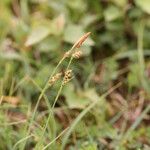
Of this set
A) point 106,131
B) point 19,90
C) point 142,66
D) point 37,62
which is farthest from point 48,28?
point 106,131

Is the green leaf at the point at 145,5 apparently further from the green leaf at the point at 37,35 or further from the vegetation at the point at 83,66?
the green leaf at the point at 37,35

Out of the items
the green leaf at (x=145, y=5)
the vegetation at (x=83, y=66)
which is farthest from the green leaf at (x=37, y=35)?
the green leaf at (x=145, y=5)

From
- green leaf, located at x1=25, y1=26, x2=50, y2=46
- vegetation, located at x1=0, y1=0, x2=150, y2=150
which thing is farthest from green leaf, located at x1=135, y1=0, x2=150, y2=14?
green leaf, located at x1=25, y1=26, x2=50, y2=46

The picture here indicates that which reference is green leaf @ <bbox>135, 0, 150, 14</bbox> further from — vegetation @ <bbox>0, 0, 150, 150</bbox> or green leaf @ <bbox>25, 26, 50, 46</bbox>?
green leaf @ <bbox>25, 26, 50, 46</bbox>

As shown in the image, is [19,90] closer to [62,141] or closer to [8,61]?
[8,61]

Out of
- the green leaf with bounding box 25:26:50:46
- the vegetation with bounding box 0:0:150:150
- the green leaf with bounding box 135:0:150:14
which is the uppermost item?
the green leaf with bounding box 135:0:150:14

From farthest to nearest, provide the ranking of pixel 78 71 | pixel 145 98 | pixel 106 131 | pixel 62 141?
1. pixel 78 71
2. pixel 145 98
3. pixel 106 131
4. pixel 62 141

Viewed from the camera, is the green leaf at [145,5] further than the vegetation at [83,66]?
Yes
